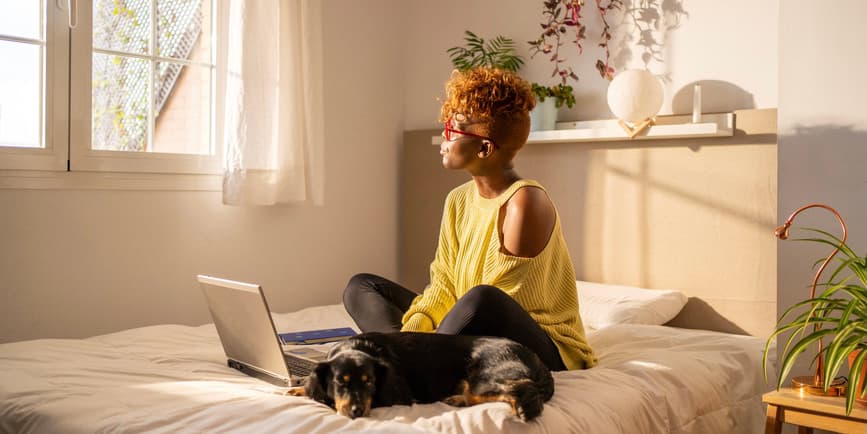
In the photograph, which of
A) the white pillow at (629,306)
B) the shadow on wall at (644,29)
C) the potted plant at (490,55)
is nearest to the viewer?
the white pillow at (629,306)

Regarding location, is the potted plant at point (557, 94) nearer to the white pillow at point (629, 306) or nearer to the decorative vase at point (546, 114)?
the decorative vase at point (546, 114)

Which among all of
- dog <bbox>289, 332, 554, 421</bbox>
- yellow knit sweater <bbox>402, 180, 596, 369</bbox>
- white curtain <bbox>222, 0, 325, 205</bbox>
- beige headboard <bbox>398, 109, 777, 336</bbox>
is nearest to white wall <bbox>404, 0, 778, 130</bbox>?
beige headboard <bbox>398, 109, 777, 336</bbox>

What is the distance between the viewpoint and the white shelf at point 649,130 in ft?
9.36

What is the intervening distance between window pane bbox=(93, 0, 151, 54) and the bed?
3.60 feet

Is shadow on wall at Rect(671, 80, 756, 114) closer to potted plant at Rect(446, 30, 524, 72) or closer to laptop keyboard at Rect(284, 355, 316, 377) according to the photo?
potted plant at Rect(446, 30, 524, 72)

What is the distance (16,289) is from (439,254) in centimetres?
142

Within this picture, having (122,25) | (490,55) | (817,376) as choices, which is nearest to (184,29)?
(122,25)

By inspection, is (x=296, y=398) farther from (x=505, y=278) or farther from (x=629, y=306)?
(x=629, y=306)

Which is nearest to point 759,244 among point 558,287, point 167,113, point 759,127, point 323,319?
point 759,127

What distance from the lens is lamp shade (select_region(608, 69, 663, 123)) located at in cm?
292

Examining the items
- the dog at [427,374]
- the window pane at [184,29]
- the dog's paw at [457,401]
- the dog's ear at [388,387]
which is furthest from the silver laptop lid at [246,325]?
the window pane at [184,29]

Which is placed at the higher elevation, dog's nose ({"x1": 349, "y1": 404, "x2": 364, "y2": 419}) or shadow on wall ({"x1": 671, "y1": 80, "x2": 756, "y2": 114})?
shadow on wall ({"x1": 671, "y1": 80, "x2": 756, "y2": 114})

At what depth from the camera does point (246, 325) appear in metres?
1.87

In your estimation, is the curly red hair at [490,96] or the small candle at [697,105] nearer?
the curly red hair at [490,96]
